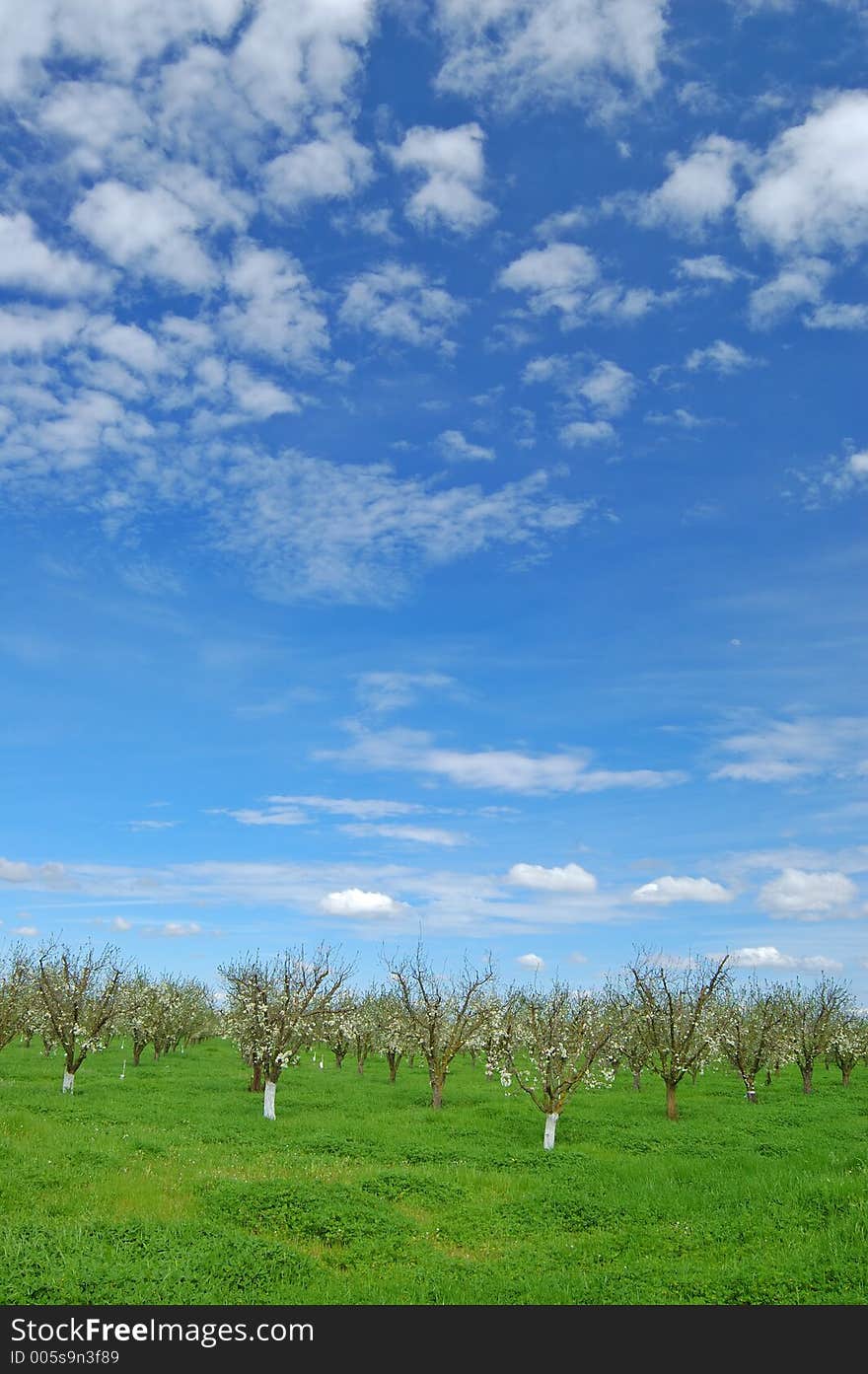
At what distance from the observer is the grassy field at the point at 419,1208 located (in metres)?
16.3

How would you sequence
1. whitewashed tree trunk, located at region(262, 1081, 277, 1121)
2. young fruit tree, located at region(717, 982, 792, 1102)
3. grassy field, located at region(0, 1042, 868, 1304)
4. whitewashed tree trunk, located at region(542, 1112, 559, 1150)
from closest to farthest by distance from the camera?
grassy field, located at region(0, 1042, 868, 1304) < whitewashed tree trunk, located at region(542, 1112, 559, 1150) < whitewashed tree trunk, located at region(262, 1081, 277, 1121) < young fruit tree, located at region(717, 982, 792, 1102)

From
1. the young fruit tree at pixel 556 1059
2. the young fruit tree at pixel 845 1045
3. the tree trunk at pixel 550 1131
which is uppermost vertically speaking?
the young fruit tree at pixel 556 1059

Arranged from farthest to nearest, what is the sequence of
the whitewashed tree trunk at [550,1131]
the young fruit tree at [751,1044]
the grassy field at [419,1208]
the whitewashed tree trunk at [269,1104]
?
the young fruit tree at [751,1044]
the whitewashed tree trunk at [269,1104]
the whitewashed tree trunk at [550,1131]
the grassy field at [419,1208]

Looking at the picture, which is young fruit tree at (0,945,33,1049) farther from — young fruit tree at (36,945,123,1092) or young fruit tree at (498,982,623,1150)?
young fruit tree at (498,982,623,1150)

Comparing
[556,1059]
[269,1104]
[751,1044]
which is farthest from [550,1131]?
[751,1044]

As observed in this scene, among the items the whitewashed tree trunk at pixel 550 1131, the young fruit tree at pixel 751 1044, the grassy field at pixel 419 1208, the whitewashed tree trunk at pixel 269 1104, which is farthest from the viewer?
the young fruit tree at pixel 751 1044

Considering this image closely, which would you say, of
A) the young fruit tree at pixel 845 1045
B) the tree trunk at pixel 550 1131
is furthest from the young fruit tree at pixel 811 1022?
the tree trunk at pixel 550 1131

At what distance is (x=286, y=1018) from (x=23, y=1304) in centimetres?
2582

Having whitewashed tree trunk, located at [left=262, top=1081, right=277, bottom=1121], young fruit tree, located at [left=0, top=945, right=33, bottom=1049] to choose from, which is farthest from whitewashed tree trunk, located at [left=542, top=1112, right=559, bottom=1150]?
young fruit tree, located at [left=0, top=945, right=33, bottom=1049]

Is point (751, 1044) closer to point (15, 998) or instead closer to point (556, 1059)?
point (556, 1059)

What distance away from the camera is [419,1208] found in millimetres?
22188

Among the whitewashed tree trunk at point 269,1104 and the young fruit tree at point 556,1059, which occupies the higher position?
the young fruit tree at point 556,1059

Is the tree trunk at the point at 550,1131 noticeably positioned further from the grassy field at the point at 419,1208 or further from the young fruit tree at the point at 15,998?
the young fruit tree at the point at 15,998

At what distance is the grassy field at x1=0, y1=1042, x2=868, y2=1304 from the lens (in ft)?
53.6
